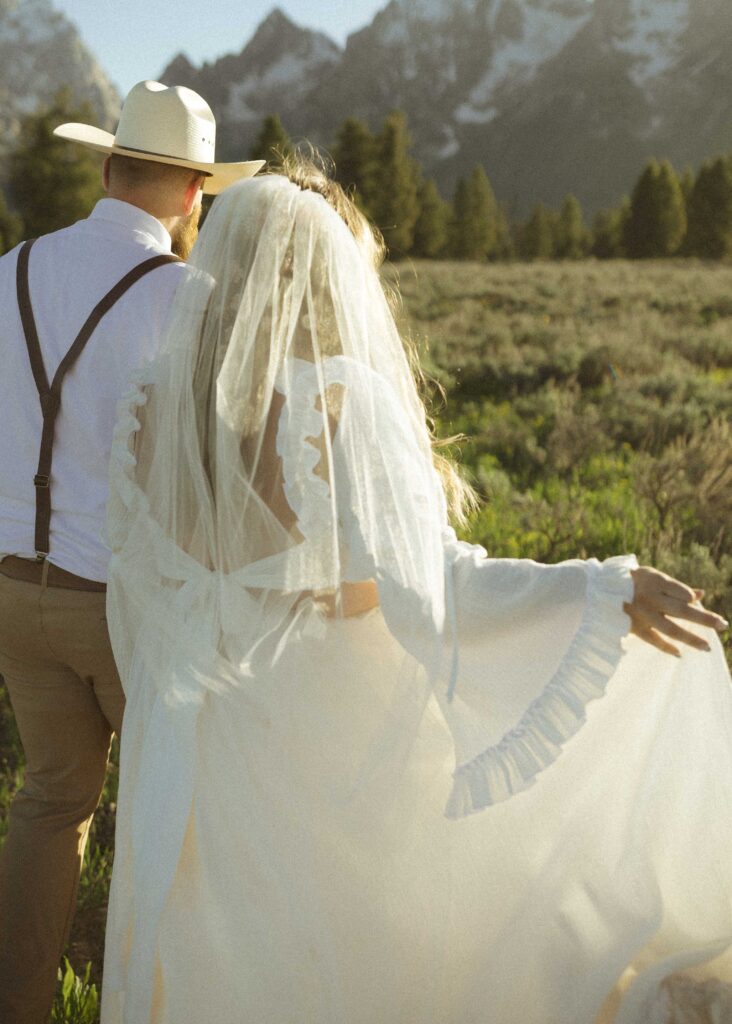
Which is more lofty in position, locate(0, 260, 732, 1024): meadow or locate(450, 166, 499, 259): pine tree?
locate(0, 260, 732, 1024): meadow

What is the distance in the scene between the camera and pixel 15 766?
427 cm

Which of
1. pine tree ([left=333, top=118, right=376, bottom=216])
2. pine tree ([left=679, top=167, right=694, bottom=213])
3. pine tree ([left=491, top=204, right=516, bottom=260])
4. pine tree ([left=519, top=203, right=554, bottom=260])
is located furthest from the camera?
pine tree ([left=491, top=204, right=516, bottom=260])

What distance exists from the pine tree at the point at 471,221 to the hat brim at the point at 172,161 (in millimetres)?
49682

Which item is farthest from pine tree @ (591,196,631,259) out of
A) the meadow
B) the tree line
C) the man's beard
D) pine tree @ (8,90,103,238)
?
the man's beard

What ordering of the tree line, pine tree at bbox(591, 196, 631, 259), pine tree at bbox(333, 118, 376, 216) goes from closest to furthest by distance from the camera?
the tree line
pine tree at bbox(333, 118, 376, 216)
pine tree at bbox(591, 196, 631, 259)

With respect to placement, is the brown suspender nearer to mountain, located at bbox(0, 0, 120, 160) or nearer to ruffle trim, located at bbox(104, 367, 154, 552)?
ruffle trim, located at bbox(104, 367, 154, 552)

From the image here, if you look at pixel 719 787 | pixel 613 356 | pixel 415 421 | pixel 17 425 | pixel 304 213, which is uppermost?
pixel 304 213

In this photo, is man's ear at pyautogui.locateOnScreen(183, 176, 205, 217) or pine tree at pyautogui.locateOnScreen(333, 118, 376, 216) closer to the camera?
man's ear at pyautogui.locateOnScreen(183, 176, 205, 217)

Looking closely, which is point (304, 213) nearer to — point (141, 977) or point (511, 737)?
point (511, 737)

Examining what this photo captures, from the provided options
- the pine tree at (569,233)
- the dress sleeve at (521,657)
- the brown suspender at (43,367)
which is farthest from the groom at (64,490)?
the pine tree at (569,233)

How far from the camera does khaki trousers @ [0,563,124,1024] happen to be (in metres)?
2.51

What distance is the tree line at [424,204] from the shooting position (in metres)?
36.7

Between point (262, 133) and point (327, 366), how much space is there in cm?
4527

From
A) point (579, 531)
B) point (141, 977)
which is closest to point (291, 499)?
point (141, 977)
